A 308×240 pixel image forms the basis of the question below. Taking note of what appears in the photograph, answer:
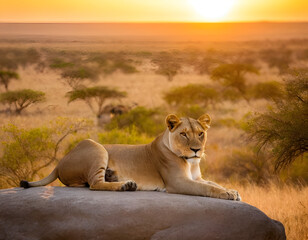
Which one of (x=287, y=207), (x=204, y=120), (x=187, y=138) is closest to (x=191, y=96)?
(x=287, y=207)

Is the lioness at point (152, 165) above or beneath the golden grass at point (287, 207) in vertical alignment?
above

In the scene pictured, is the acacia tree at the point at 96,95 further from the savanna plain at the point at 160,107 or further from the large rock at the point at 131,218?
the large rock at the point at 131,218

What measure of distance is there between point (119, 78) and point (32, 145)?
89.6 ft

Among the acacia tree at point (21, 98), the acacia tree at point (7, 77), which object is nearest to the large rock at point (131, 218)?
the acacia tree at point (21, 98)

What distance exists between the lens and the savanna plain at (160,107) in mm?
12773

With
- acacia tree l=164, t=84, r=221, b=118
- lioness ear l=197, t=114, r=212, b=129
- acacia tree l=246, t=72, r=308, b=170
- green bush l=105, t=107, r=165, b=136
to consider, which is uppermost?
lioness ear l=197, t=114, r=212, b=129

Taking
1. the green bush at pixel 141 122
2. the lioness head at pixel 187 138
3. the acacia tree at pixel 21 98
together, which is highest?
the lioness head at pixel 187 138

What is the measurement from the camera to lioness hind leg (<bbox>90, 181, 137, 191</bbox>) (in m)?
7.18

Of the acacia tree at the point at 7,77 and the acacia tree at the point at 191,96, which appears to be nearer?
Result: the acacia tree at the point at 191,96

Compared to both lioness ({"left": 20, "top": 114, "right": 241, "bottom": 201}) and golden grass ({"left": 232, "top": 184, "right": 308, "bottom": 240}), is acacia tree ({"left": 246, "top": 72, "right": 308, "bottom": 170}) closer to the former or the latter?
golden grass ({"left": 232, "top": 184, "right": 308, "bottom": 240})

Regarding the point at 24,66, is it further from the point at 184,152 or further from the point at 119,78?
the point at 184,152

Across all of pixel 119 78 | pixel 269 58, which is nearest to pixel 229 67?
pixel 119 78

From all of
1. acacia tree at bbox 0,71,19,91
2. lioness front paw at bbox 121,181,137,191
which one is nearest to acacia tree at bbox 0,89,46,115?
acacia tree at bbox 0,71,19,91

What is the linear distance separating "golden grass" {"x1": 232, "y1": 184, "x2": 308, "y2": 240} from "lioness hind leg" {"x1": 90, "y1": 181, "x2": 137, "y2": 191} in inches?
150
